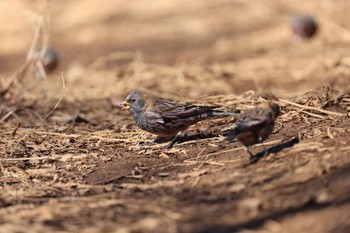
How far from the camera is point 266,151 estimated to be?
5812 millimetres

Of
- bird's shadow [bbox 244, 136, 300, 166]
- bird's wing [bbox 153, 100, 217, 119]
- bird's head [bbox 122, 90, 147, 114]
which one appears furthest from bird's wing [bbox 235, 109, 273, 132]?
bird's head [bbox 122, 90, 147, 114]

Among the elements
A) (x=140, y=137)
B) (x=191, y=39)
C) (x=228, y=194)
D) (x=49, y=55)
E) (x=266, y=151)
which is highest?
(x=191, y=39)

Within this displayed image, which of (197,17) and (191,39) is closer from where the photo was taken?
(191,39)

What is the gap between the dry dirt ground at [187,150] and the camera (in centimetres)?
461

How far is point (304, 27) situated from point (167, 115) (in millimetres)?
7106

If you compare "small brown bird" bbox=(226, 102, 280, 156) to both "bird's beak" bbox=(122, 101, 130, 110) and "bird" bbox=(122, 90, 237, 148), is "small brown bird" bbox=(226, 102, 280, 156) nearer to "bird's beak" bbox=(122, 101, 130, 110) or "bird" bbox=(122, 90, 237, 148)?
"bird" bbox=(122, 90, 237, 148)

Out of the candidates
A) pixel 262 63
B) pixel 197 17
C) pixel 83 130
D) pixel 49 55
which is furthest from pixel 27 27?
pixel 83 130

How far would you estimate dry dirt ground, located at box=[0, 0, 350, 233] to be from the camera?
15.1 feet

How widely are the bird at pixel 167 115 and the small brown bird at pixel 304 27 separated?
686 centimetres

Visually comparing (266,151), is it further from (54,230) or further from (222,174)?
(54,230)

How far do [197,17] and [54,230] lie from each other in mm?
13493

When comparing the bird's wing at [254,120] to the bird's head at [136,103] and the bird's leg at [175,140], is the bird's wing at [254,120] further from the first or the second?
the bird's head at [136,103]

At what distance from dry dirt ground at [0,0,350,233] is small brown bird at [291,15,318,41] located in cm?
18

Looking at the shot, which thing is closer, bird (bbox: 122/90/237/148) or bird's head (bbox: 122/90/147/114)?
bird (bbox: 122/90/237/148)
